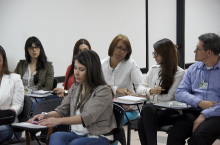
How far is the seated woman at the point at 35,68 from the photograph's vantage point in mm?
3904

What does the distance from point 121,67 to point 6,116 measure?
164 cm

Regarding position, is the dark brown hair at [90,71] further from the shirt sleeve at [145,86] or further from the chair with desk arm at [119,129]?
the shirt sleeve at [145,86]

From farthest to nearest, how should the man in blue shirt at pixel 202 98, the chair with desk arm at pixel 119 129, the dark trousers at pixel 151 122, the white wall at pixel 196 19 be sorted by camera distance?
the white wall at pixel 196 19 → the dark trousers at pixel 151 122 → the man in blue shirt at pixel 202 98 → the chair with desk arm at pixel 119 129

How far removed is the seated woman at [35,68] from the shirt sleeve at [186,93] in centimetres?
205

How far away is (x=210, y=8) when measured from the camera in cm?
735

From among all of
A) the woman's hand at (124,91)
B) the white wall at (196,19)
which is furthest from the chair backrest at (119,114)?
the white wall at (196,19)

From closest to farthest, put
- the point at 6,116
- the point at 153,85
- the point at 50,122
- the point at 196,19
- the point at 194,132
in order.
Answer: the point at 50,122 < the point at 194,132 < the point at 6,116 < the point at 153,85 < the point at 196,19

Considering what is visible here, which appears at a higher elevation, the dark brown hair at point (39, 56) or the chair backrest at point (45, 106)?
the dark brown hair at point (39, 56)

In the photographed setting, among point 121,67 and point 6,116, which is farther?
point 121,67

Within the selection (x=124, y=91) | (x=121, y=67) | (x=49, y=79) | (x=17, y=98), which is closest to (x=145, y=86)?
Result: (x=124, y=91)

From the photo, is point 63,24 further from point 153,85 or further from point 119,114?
point 119,114

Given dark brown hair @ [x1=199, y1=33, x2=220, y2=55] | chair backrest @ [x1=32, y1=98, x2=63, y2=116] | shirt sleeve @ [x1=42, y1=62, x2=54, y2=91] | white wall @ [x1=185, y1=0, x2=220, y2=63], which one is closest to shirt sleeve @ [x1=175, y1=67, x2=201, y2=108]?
dark brown hair @ [x1=199, y1=33, x2=220, y2=55]

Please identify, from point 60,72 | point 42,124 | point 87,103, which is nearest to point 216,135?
point 87,103

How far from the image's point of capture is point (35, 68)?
400 centimetres
